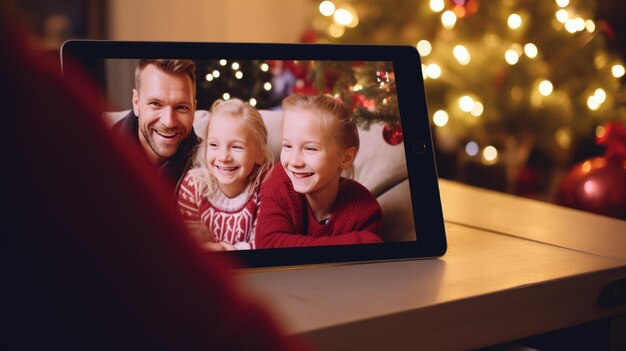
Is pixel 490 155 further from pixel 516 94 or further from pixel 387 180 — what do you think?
pixel 387 180

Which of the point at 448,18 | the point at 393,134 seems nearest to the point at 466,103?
the point at 448,18

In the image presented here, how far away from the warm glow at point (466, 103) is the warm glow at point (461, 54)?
0.11 meters

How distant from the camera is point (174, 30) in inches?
125

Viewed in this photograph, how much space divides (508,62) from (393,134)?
5.38ft

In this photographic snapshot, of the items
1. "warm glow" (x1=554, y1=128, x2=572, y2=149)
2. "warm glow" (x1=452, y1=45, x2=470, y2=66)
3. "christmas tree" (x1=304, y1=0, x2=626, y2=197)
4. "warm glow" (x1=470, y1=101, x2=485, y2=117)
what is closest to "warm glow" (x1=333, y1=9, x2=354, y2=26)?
"christmas tree" (x1=304, y1=0, x2=626, y2=197)

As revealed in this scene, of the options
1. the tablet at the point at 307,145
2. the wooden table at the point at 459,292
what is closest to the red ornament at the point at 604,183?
the wooden table at the point at 459,292

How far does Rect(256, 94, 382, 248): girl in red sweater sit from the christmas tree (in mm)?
1640

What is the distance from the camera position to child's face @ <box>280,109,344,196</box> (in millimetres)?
607

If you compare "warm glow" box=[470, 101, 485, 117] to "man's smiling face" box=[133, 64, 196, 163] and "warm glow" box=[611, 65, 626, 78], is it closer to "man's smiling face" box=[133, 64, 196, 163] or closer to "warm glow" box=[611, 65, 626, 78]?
"warm glow" box=[611, 65, 626, 78]

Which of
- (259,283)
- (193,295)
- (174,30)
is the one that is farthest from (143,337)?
(174,30)

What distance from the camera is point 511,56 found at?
215 centimetres

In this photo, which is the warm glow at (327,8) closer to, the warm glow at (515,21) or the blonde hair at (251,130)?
the warm glow at (515,21)

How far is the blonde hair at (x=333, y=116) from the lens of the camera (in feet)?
2.03

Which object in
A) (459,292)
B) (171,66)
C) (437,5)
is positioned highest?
(437,5)
